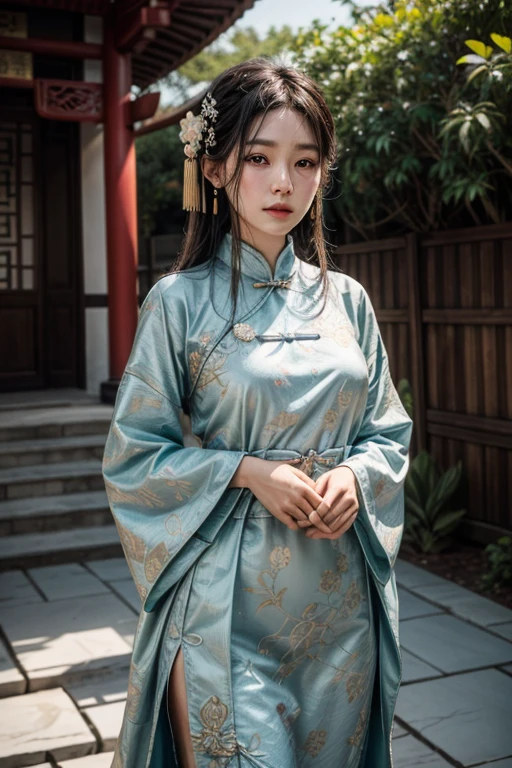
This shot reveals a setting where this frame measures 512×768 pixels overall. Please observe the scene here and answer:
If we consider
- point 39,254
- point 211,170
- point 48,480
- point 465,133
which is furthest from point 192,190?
point 39,254

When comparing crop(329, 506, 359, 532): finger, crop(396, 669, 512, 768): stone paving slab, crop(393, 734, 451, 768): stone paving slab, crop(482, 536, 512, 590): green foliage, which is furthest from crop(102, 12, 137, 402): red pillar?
crop(329, 506, 359, 532): finger

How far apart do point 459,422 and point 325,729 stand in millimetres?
3789

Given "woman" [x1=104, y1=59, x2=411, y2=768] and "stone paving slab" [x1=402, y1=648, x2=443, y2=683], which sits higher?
"woman" [x1=104, y1=59, x2=411, y2=768]

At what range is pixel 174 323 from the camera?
1812 millimetres

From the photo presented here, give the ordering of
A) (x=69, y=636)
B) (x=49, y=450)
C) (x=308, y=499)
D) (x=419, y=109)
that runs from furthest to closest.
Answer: (x=49, y=450) < (x=419, y=109) < (x=69, y=636) < (x=308, y=499)

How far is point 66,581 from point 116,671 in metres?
1.37

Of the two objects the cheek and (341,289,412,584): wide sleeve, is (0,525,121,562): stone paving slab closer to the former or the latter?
(341,289,412,584): wide sleeve

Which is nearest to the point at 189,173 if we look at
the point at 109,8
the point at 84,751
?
the point at 84,751

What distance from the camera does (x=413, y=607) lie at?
4.53m

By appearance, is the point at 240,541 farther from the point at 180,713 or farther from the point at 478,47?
the point at 478,47

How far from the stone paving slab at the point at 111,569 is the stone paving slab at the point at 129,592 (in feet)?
0.25

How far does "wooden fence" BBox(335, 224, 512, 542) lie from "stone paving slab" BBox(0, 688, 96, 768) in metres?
2.67

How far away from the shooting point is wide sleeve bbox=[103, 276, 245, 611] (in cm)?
176

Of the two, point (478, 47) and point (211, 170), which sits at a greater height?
point (478, 47)
